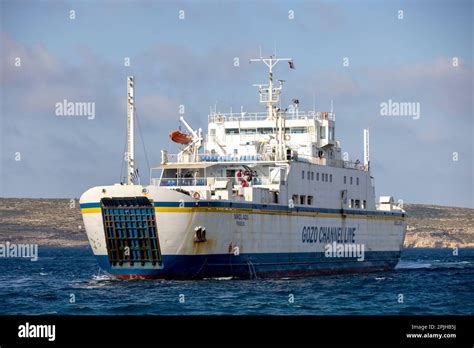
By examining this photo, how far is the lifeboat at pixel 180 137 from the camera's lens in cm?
6222

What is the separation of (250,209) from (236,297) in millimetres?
9700

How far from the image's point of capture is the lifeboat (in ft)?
204

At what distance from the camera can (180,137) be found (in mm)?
62344

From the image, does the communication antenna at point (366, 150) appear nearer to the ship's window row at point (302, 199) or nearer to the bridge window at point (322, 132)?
the bridge window at point (322, 132)

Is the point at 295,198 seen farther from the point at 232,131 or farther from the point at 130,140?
the point at 130,140

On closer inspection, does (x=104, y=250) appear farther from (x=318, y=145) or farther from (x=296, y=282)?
(x=318, y=145)

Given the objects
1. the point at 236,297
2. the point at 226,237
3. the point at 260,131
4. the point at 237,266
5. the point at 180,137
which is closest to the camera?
the point at 236,297

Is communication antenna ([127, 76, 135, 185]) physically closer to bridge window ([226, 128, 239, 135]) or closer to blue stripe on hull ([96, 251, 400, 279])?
blue stripe on hull ([96, 251, 400, 279])

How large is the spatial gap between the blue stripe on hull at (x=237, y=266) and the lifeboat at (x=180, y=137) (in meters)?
8.65

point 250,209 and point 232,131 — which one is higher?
point 232,131

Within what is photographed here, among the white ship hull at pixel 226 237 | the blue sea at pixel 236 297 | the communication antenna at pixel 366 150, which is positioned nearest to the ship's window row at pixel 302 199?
the white ship hull at pixel 226 237

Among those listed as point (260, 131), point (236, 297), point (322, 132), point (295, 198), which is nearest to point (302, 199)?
point (295, 198)

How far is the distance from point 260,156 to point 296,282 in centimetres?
798

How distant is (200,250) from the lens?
53.5m
